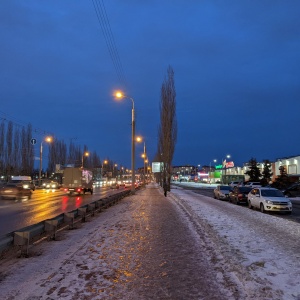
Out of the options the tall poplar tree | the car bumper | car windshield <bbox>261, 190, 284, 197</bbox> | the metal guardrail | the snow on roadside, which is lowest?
the snow on roadside

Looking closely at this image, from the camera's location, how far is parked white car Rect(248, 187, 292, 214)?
72.7 feet

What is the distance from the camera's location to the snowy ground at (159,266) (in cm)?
584

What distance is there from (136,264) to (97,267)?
0.85m

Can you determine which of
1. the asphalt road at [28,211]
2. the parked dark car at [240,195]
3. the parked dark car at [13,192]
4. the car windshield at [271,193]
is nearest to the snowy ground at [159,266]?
the asphalt road at [28,211]

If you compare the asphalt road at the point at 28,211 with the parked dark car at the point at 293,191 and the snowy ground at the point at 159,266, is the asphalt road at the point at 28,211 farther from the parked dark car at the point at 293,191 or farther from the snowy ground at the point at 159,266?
the parked dark car at the point at 293,191

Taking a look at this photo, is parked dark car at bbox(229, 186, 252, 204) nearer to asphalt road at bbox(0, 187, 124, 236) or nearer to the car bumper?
the car bumper

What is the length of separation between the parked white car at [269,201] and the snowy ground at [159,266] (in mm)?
10068

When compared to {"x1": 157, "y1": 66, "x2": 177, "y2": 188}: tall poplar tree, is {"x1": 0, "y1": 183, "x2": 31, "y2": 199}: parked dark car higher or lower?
lower

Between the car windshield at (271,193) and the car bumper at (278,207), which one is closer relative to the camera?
the car bumper at (278,207)

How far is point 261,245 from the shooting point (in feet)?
31.9

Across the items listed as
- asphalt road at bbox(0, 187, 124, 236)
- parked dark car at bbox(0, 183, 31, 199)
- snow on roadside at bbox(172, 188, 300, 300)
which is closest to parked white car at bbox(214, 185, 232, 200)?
asphalt road at bbox(0, 187, 124, 236)

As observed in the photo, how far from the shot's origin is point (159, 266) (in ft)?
25.0

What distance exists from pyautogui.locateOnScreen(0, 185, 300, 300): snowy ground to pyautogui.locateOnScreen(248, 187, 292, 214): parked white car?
10068 millimetres

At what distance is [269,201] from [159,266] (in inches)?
642
